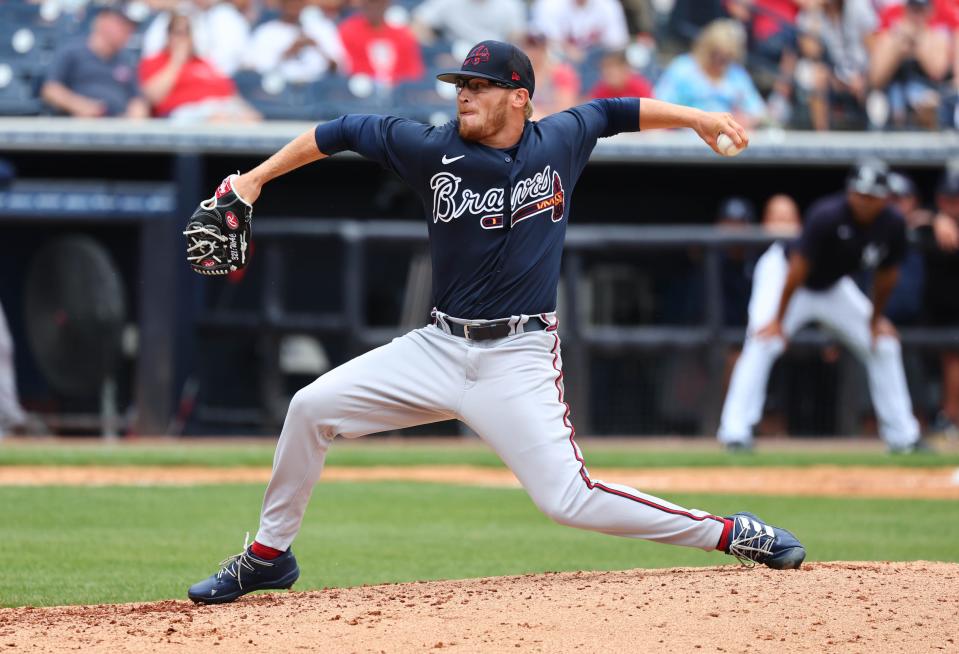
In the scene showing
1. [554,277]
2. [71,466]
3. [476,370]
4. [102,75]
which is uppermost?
[102,75]

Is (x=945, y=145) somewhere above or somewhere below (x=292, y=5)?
below

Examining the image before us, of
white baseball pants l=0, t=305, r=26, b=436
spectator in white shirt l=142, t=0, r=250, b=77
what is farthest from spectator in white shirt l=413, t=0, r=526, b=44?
white baseball pants l=0, t=305, r=26, b=436

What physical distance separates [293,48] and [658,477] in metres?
5.32

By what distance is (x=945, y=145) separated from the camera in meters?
12.6

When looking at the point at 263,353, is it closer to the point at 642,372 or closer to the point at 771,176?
the point at 642,372

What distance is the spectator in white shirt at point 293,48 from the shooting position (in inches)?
484

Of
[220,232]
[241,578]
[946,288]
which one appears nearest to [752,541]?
[241,578]

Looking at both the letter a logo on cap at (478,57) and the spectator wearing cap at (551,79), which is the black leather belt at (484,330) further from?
the spectator wearing cap at (551,79)

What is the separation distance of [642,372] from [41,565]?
7019 mm

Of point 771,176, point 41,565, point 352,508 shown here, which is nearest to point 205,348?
point 352,508

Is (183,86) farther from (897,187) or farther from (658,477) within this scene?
(897,187)

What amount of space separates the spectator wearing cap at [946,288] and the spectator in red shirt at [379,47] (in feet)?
15.1

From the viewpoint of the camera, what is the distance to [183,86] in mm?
12008

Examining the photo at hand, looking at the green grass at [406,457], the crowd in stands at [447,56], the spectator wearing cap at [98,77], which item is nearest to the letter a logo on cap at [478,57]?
the green grass at [406,457]
